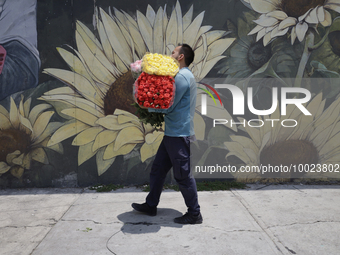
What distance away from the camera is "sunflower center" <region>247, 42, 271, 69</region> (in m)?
4.76

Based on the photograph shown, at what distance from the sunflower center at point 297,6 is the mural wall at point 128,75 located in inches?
0.6

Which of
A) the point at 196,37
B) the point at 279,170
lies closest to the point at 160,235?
the point at 279,170

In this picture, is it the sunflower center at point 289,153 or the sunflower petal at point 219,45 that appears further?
the sunflower center at point 289,153

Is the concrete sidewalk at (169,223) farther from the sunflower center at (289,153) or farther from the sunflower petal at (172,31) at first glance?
the sunflower petal at (172,31)

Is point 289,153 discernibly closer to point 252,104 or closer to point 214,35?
point 252,104

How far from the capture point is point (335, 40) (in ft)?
15.8

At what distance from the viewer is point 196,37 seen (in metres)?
4.70

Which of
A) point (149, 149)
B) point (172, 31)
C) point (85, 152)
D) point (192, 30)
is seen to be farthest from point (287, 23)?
point (85, 152)

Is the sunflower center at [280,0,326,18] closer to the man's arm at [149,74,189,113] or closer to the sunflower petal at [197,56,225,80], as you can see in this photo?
the sunflower petal at [197,56,225,80]

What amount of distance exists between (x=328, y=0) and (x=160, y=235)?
406 cm

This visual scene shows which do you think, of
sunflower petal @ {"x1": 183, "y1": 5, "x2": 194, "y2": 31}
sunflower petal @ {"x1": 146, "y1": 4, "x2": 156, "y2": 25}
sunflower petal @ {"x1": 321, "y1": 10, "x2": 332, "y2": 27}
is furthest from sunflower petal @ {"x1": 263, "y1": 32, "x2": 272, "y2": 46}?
sunflower petal @ {"x1": 146, "y1": 4, "x2": 156, "y2": 25}

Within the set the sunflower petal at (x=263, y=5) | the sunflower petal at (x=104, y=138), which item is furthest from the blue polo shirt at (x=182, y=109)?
the sunflower petal at (x=263, y=5)

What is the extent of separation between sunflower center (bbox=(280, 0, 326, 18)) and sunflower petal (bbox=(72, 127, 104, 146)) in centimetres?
320

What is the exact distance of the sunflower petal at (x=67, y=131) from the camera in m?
4.75
